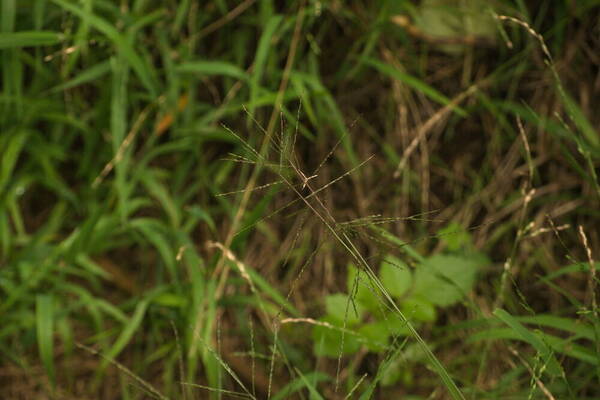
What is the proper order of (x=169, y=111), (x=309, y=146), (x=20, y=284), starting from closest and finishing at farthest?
(x=20, y=284), (x=169, y=111), (x=309, y=146)

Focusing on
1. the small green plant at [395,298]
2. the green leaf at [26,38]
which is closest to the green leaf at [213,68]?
the green leaf at [26,38]

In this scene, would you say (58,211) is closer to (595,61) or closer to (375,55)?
(375,55)

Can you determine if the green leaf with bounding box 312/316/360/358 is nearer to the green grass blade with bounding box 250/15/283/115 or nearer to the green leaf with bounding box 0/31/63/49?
the green grass blade with bounding box 250/15/283/115

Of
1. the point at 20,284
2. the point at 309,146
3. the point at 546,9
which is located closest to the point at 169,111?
the point at 309,146

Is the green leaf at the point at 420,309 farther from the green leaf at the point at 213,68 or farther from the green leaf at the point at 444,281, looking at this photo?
the green leaf at the point at 213,68

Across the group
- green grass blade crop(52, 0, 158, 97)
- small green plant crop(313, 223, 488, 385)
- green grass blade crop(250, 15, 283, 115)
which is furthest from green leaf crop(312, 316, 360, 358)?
green grass blade crop(52, 0, 158, 97)

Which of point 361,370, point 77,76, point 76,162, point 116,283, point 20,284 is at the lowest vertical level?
point 361,370

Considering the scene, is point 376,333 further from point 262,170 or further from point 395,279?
point 262,170
